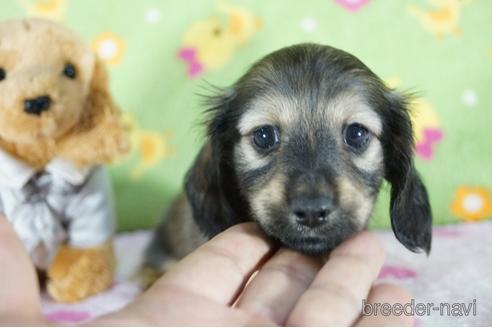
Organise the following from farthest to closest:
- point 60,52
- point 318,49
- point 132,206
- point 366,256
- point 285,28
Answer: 1. point 132,206
2. point 285,28
3. point 60,52
4. point 318,49
5. point 366,256

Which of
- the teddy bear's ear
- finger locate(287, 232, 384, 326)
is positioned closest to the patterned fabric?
the teddy bear's ear

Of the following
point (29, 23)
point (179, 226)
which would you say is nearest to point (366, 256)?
A: point (179, 226)

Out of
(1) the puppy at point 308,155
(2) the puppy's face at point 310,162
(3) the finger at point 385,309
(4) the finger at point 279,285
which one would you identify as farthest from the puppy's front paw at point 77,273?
(3) the finger at point 385,309

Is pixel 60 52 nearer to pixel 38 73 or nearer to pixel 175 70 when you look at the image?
pixel 38 73

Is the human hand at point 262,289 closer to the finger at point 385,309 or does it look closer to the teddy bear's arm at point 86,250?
the finger at point 385,309

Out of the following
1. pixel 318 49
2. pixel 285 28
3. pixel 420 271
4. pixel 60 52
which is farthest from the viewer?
pixel 285 28

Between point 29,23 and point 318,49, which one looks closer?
point 318,49

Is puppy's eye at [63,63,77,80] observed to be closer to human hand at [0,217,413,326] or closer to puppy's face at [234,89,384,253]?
puppy's face at [234,89,384,253]
